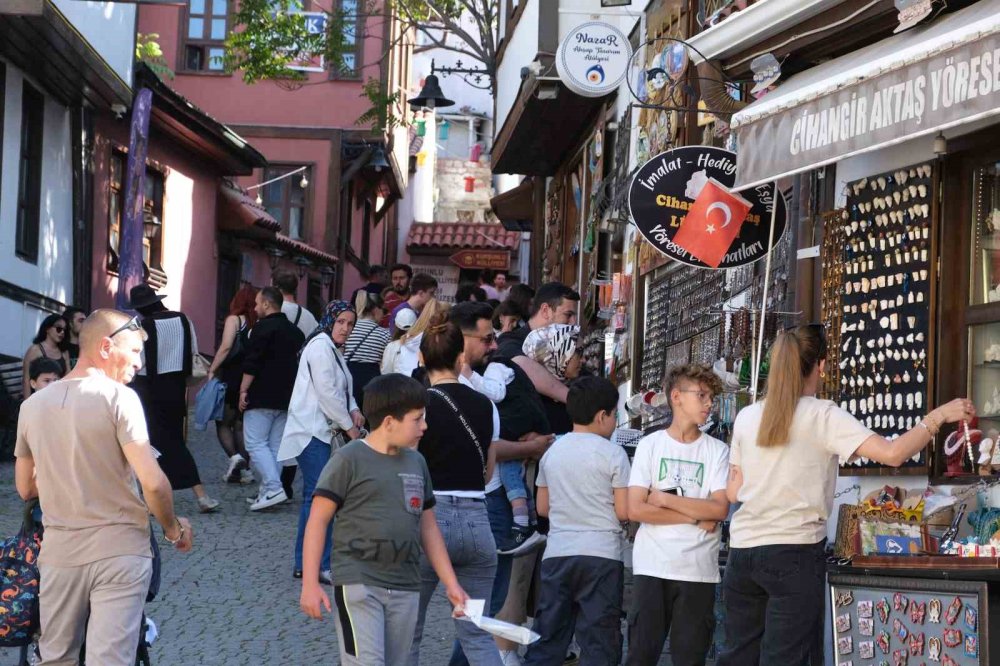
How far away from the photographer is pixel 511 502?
7.78m

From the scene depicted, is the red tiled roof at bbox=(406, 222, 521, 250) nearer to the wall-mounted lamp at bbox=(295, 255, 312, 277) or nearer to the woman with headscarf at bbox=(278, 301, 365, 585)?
the wall-mounted lamp at bbox=(295, 255, 312, 277)

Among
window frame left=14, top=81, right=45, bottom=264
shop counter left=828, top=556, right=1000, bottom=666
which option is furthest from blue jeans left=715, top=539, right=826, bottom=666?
window frame left=14, top=81, right=45, bottom=264

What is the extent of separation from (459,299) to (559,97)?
2.79 metres

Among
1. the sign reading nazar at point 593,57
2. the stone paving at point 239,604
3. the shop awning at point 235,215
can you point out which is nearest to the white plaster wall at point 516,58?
the sign reading nazar at point 593,57

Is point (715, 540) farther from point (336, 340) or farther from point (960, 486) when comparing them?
point (336, 340)

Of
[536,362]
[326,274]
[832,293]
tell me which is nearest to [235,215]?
[326,274]

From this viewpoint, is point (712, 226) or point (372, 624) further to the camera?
point (712, 226)

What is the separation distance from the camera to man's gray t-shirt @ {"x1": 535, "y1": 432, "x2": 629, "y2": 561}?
23.2 feet

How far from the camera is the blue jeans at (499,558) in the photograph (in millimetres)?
7320

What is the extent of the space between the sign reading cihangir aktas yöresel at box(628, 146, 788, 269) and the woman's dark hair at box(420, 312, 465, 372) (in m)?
2.12

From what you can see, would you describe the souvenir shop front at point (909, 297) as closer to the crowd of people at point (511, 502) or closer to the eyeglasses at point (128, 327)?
the crowd of people at point (511, 502)

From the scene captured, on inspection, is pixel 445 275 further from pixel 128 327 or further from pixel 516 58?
pixel 128 327

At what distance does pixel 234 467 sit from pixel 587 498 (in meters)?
7.81

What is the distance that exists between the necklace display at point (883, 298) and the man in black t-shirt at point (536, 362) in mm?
1525
